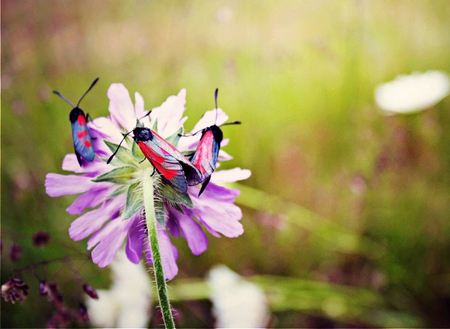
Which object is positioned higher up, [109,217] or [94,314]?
[109,217]

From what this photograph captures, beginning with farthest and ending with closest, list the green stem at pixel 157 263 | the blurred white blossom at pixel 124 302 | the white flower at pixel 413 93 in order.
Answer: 1. the white flower at pixel 413 93
2. the blurred white blossom at pixel 124 302
3. the green stem at pixel 157 263

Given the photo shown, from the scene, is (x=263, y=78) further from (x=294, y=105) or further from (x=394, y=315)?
(x=394, y=315)

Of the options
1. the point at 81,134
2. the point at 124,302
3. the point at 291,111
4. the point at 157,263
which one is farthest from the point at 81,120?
the point at 291,111

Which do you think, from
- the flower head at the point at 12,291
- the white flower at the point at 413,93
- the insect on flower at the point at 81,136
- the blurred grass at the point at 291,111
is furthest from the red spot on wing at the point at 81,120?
the white flower at the point at 413,93

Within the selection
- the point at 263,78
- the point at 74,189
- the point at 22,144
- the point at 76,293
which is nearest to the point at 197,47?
the point at 263,78

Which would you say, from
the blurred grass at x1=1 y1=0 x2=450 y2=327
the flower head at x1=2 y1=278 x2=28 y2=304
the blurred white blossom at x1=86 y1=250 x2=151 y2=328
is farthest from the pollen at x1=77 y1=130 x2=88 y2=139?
the blurred grass at x1=1 y1=0 x2=450 y2=327

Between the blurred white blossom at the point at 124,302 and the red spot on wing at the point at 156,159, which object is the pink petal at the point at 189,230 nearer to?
the red spot on wing at the point at 156,159

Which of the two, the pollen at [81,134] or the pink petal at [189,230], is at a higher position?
the pollen at [81,134]
